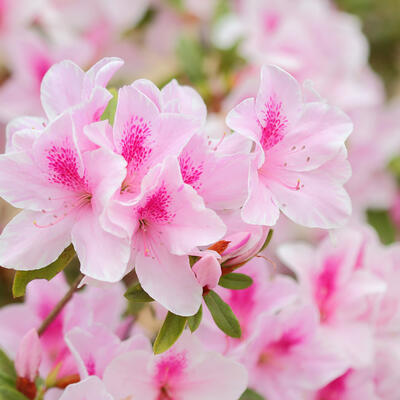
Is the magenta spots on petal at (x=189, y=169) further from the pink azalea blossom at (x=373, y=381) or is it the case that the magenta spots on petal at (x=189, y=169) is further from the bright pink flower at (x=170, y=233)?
the pink azalea blossom at (x=373, y=381)

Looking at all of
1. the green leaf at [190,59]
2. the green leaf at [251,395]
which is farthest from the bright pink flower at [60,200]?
the green leaf at [190,59]

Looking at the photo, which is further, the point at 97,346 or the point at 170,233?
the point at 97,346

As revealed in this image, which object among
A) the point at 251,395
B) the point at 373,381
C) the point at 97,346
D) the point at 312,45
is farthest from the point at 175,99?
the point at 312,45

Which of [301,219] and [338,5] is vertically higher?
[301,219]

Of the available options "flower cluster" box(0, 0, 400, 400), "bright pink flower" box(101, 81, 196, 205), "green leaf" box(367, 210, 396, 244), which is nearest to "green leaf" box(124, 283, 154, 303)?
"flower cluster" box(0, 0, 400, 400)

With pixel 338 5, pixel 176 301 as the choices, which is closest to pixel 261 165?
pixel 176 301

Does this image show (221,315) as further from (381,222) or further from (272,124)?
(381,222)

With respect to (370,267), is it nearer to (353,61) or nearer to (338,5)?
(353,61)
